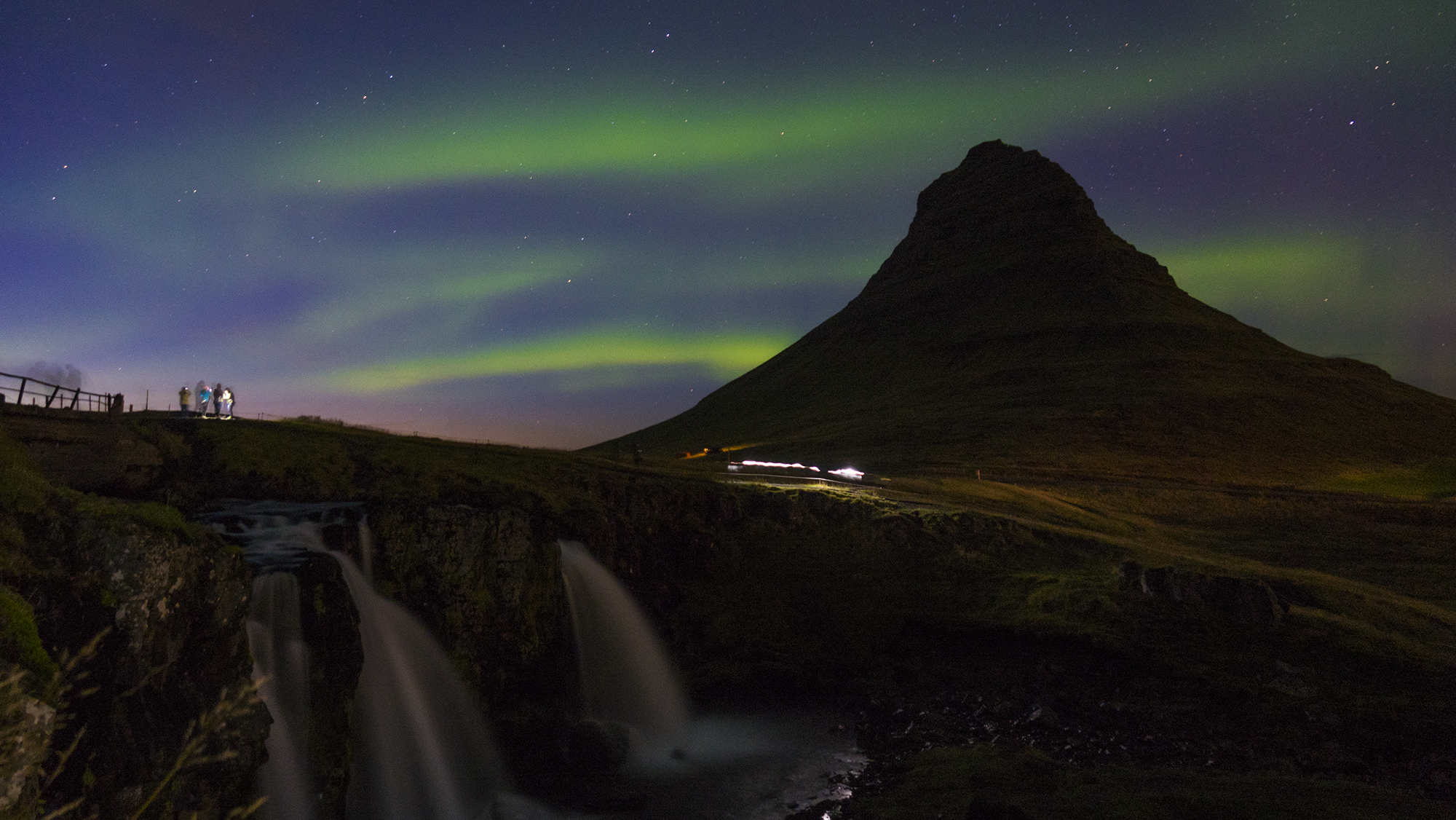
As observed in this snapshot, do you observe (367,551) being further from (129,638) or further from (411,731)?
(129,638)

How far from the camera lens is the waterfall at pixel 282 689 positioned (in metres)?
15.3

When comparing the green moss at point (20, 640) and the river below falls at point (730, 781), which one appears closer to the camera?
the green moss at point (20, 640)

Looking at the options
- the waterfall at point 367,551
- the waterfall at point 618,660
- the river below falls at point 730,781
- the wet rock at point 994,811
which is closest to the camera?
the wet rock at point 994,811

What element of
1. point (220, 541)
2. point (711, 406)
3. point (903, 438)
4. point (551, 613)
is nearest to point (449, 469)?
point (551, 613)

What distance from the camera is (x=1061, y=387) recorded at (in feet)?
425

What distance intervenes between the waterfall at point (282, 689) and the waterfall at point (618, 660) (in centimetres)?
952

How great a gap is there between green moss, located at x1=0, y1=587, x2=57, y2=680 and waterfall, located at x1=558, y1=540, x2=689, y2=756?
1563 centimetres

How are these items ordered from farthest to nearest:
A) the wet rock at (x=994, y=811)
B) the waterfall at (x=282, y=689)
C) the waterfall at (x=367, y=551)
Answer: the waterfall at (x=367, y=551) < the waterfall at (x=282, y=689) < the wet rock at (x=994, y=811)

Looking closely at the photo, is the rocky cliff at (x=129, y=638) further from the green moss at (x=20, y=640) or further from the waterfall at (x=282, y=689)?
the waterfall at (x=282, y=689)

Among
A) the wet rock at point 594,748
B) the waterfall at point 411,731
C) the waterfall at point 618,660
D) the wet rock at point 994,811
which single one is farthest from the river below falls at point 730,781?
the wet rock at point 994,811

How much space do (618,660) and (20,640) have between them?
17.7 metres

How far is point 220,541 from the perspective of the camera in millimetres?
14711

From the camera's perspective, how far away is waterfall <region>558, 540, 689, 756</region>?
2456 centimetres

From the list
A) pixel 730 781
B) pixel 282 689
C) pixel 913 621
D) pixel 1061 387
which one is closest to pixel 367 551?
pixel 282 689
